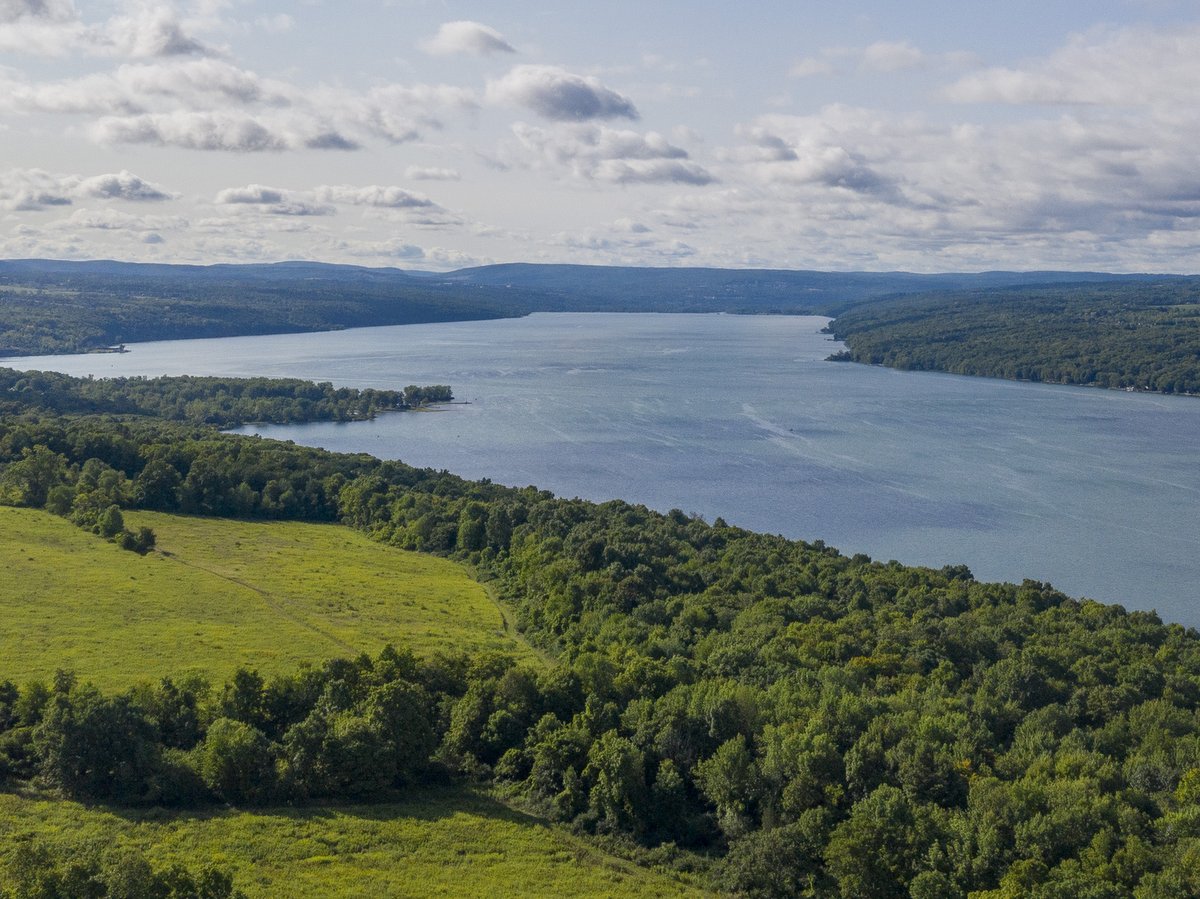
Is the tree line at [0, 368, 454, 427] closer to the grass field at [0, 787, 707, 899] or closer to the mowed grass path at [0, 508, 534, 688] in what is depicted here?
the mowed grass path at [0, 508, 534, 688]

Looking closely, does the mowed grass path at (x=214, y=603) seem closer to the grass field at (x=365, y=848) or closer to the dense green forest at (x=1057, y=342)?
the grass field at (x=365, y=848)

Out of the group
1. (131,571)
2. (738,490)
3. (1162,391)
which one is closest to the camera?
(131,571)

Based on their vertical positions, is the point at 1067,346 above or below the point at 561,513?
above

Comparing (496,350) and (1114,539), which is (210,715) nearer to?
(1114,539)

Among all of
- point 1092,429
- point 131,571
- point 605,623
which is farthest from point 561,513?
point 1092,429

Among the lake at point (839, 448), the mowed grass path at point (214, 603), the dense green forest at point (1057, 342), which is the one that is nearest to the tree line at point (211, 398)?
the lake at point (839, 448)

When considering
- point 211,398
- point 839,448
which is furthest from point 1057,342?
point 211,398
